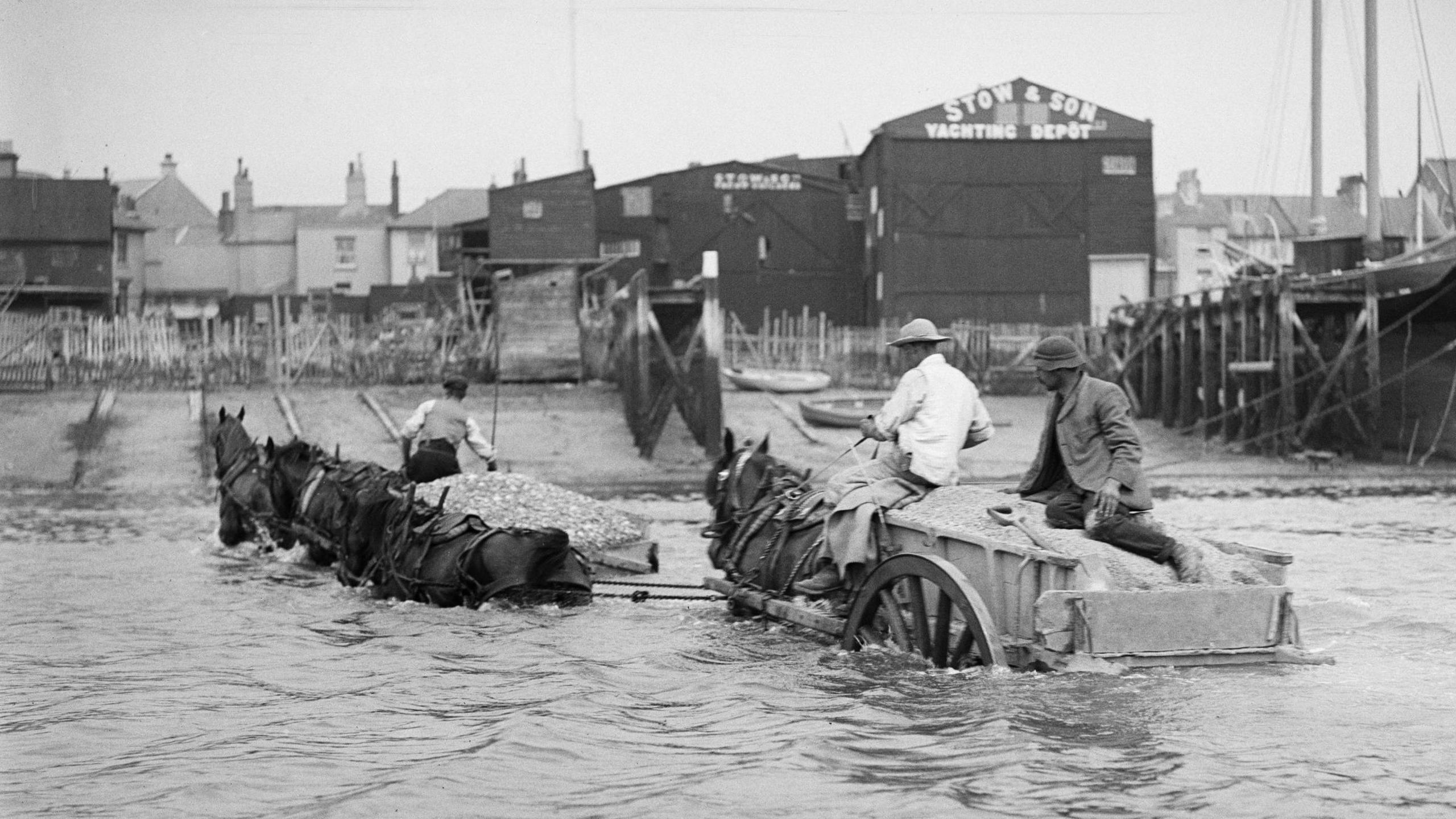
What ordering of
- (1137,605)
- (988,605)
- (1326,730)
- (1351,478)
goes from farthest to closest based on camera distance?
(1351,478), (988,605), (1137,605), (1326,730)

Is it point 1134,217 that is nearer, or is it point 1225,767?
point 1225,767

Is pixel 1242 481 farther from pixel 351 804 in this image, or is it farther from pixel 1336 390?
pixel 351 804

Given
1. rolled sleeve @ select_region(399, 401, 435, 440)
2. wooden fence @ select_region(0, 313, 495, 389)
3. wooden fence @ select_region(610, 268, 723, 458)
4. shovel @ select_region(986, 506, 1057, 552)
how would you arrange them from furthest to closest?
1. wooden fence @ select_region(0, 313, 495, 389)
2. wooden fence @ select_region(610, 268, 723, 458)
3. rolled sleeve @ select_region(399, 401, 435, 440)
4. shovel @ select_region(986, 506, 1057, 552)

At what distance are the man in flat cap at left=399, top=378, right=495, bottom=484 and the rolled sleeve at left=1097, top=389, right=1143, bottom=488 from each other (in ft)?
25.2

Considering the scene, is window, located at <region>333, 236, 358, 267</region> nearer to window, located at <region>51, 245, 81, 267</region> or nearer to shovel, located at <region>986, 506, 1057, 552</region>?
window, located at <region>51, 245, 81, 267</region>

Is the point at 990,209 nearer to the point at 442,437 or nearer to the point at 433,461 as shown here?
the point at 442,437

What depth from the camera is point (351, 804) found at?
679 centimetres

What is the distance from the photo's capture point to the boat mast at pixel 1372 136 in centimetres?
3028

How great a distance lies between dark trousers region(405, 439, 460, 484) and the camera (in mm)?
15352

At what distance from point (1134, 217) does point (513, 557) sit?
132 ft

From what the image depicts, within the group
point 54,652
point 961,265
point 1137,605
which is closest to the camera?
point 1137,605

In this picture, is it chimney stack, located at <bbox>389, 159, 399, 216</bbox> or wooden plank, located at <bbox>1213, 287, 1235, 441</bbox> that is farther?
chimney stack, located at <bbox>389, 159, 399, 216</bbox>

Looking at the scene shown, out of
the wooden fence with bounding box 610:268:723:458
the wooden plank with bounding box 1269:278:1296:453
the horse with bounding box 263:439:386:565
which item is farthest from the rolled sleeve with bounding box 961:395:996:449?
the wooden plank with bounding box 1269:278:1296:453

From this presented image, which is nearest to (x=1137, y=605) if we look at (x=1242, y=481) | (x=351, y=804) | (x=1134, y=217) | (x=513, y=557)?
(x=351, y=804)
